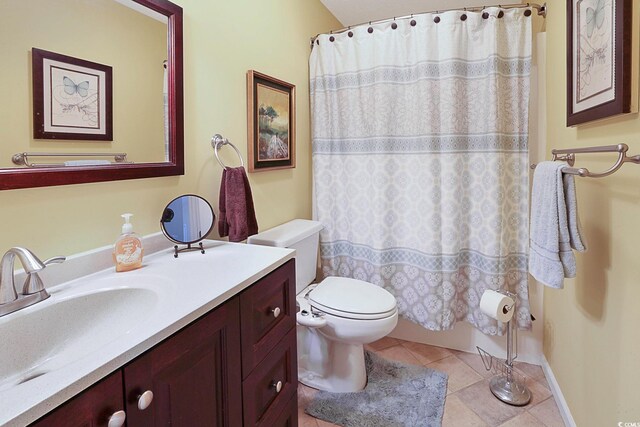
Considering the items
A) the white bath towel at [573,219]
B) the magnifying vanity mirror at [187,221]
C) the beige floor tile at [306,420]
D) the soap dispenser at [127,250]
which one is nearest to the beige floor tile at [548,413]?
the white bath towel at [573,219]

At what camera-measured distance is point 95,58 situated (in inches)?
41.7

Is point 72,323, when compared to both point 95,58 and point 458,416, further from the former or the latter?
point 458,416

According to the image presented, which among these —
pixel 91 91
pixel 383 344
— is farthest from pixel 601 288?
pixel 91 91

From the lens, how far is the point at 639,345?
3.30ft

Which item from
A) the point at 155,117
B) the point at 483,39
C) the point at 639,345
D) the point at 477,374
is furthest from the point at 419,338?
the point at 155,117

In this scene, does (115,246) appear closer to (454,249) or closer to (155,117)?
(155,117)

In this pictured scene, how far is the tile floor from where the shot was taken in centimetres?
163

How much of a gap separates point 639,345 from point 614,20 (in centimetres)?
97

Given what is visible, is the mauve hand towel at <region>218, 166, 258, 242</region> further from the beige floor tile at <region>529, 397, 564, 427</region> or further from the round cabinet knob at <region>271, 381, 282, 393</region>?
the beige floor tile at <region>529, 397, 564, 427</region>

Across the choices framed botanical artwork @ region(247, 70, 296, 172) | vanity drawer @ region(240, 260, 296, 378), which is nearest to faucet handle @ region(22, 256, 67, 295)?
vanity drawer @ region(240, 260, 296, 378)

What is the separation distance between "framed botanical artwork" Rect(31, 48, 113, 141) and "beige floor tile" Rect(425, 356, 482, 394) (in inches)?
78.6

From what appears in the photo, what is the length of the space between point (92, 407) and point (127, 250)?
583mm

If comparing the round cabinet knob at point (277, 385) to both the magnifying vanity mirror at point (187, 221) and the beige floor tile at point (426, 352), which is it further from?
the beige floor tile at point (426, 352)

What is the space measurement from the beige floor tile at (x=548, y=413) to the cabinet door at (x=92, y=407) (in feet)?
5.97
